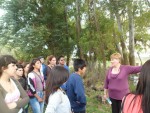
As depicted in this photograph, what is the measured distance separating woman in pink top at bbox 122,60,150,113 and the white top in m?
1.06

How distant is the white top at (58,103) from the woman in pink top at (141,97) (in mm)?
1060

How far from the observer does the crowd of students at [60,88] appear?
236cm

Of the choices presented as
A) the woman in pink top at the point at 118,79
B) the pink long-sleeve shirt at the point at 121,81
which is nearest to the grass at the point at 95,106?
the woman in pink top at the point at 118,79

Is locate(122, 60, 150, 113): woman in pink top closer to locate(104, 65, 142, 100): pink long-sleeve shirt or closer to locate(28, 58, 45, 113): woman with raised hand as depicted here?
locate(104, 65, 142, 100): pink long-sleeve shirt

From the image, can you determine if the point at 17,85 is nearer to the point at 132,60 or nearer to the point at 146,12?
the point at 146,12

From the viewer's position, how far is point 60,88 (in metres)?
3.46

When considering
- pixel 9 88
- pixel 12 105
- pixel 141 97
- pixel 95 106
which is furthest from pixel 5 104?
pixel 95 106

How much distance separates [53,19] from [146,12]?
5867 millimetres

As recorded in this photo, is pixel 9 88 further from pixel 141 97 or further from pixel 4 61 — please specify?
pixel 141 97

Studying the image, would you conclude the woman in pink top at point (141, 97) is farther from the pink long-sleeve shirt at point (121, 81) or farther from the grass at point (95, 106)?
the grass at point (95, 106)

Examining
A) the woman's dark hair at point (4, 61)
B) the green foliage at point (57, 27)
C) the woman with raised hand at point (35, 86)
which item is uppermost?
the green foliage at point (57, 27)

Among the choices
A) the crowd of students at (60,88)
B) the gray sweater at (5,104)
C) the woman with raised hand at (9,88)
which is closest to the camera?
the crowd of students at (60,88)

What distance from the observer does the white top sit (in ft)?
10.5

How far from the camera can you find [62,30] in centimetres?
1716
